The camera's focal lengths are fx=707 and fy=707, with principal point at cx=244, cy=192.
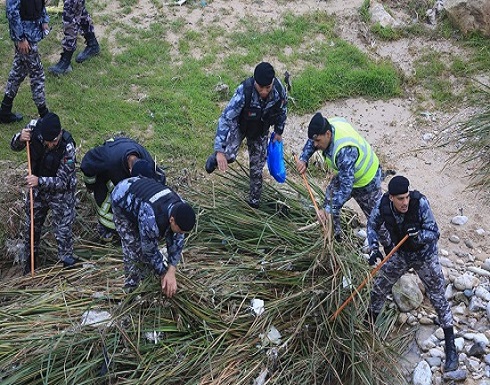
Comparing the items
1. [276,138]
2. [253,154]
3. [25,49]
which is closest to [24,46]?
[25,49]

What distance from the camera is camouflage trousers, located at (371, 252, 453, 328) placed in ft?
17.5

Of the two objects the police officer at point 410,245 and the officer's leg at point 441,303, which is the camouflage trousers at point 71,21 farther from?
the officer's leg at point 441,303

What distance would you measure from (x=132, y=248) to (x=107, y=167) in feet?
3.35

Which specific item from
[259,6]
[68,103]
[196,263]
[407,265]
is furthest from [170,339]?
[259,6]

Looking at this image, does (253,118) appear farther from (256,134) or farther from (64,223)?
(64,223)

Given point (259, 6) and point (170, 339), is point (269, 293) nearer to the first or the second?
point (170, 339)

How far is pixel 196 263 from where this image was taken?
19.4ft

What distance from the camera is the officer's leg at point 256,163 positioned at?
655 centimetres

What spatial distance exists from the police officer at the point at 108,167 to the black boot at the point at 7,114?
7.22 feet

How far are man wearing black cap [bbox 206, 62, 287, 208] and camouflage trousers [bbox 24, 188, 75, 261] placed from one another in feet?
4.43

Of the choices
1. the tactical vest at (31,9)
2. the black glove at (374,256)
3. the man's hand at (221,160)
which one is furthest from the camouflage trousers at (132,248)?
the tactical vest at (31,9)

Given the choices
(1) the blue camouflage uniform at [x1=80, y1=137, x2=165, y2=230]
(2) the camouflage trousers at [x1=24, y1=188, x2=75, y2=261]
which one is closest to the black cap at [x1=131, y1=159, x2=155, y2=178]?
(1) the blue camouflage uniform at [x1=80, y1=137, x2=165, y2=230]

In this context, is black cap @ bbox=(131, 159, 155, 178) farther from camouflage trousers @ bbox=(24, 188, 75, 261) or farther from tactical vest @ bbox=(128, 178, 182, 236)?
camouflage trousers @ bbox=(24, 188, 75, 261)

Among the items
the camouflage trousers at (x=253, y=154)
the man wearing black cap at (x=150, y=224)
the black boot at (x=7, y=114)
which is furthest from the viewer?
the black boot at (x=7, y=114)
